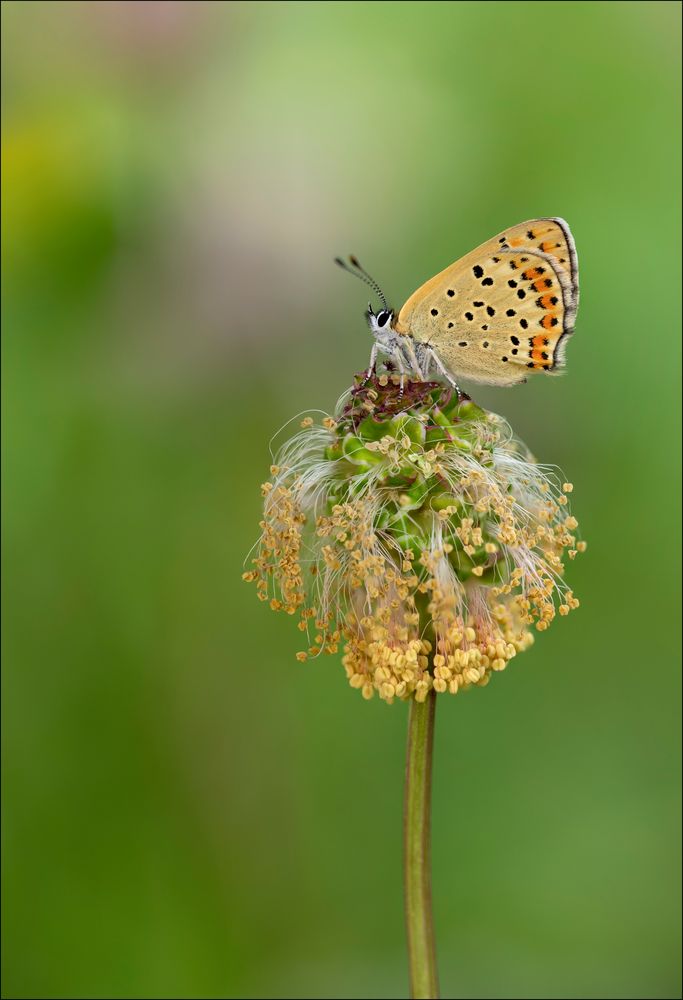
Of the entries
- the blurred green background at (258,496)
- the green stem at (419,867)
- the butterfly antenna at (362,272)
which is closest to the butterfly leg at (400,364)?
the butterfly antenna at (362,272)

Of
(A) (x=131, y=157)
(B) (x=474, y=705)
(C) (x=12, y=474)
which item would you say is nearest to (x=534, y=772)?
(B) (x=474, y=705)

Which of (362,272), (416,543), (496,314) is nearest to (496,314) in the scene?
(496,314)

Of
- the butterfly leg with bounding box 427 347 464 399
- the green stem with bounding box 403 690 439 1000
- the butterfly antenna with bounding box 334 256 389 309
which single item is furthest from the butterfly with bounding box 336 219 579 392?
the green stem with bounding box 403 690 439 1000

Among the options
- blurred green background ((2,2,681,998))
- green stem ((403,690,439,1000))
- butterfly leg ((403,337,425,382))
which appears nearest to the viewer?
green stem ((403,690,439,1000))

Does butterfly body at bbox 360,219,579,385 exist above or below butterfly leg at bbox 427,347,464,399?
above

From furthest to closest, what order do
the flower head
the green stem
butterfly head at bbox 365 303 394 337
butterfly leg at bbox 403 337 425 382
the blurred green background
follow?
the blurred green background
butterfly head at bbox 365 303 394 337
butterfly leg at bbox 403 337 425 382
the flower head
the green stem

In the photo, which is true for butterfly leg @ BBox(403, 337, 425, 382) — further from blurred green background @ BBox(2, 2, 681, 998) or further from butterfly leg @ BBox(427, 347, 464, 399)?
blurred green background @ BBox(2, 2, 681, 998)

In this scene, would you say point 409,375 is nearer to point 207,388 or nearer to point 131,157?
point 207,388

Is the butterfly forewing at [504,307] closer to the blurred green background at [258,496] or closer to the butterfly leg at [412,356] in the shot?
the butterfly leg at [412,356]
